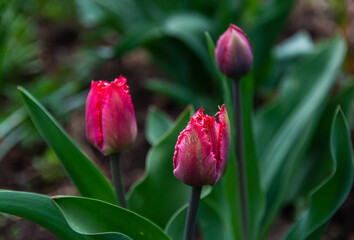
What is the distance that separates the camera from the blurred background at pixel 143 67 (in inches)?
63.2

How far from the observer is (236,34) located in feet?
2.44

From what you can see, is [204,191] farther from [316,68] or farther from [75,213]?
[316,68]

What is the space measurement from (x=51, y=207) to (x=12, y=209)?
0.05 m

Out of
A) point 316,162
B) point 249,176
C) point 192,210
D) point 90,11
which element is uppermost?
point 90,11

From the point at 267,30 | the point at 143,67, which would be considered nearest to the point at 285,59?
the point at 267,30

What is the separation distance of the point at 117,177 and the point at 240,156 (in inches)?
10.2

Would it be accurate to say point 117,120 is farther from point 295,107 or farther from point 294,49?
point 294,49

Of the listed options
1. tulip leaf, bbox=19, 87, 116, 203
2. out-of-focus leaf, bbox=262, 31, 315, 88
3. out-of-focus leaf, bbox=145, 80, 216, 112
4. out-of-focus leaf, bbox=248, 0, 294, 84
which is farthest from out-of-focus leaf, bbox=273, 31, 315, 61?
tulip leaf, bbox=19, 87, 116, 203

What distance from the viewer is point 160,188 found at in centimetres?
92

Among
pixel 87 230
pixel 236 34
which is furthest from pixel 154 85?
pixel 87 230

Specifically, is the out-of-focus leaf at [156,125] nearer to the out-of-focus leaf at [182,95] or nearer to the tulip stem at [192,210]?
the out-of-focus leaf at [182,95]

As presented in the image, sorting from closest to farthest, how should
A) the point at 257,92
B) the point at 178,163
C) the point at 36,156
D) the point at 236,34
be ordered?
1. the point at 178,163
2. the point at 236,34
3. the point at 36,156
4. the point at 257,92

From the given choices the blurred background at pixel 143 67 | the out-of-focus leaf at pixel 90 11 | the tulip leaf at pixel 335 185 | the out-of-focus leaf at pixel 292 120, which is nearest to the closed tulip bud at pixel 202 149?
the tulip leaf at pixel 335 185

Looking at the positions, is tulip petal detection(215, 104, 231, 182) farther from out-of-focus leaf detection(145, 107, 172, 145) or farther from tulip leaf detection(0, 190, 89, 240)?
out-of-focus leaf detection(145, 107, 172, 145)
